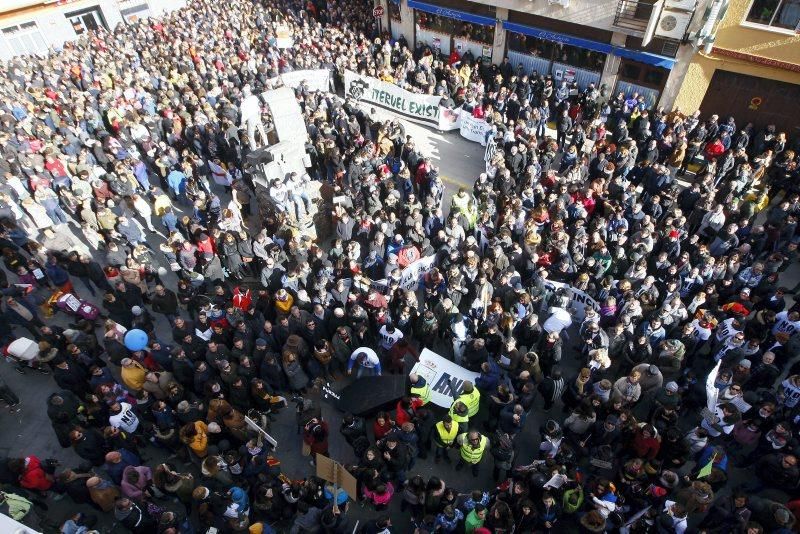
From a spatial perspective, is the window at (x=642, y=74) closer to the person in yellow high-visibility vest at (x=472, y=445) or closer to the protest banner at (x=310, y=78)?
the protest banner at (x=310, y=78)

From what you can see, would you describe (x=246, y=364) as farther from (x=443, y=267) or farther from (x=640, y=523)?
(x=640, y=523)

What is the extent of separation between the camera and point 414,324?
9477 mm

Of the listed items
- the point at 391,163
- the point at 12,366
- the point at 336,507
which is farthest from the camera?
the point at 391,163

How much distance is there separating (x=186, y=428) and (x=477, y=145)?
44.1ft

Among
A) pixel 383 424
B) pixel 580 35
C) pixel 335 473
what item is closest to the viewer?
pixel 335 473

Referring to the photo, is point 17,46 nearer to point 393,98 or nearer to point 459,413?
point 393,98

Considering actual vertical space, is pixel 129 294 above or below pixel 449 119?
above

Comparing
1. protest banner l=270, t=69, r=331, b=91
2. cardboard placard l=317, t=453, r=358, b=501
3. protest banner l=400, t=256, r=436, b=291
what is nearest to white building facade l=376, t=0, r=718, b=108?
protest banner l=270, t=69, r=331, b=91

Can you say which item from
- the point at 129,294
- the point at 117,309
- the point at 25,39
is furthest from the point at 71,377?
the point at 25,39

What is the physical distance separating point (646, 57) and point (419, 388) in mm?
14526

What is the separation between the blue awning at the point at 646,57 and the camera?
15391mm

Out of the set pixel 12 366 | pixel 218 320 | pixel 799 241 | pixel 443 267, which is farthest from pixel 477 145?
pixel 12 366

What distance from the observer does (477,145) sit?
17047mm

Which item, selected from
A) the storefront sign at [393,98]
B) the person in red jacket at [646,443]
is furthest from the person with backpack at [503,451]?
the storefront sign at [393,98]
